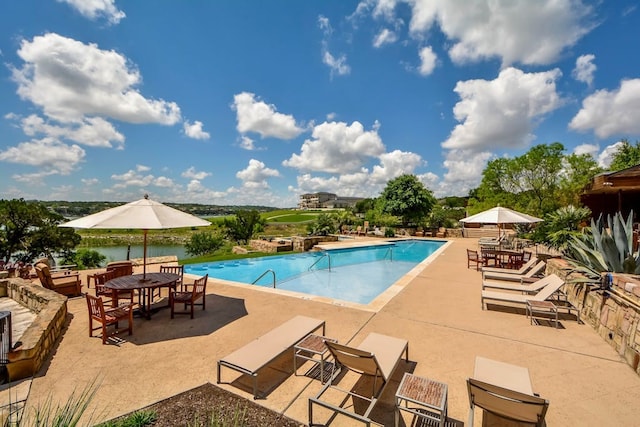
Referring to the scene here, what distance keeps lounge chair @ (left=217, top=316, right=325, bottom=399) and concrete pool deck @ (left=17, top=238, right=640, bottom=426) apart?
1.02ft

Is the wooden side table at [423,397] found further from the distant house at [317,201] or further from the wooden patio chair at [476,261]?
the distant house at [317,201]

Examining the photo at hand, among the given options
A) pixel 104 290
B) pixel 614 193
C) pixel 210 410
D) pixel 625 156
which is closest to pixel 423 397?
pixel 210 410

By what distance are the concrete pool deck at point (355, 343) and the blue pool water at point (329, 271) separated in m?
3.81

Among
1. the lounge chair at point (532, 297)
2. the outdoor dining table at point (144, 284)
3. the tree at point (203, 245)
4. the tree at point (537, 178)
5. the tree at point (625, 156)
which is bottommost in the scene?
the tree at point (203, 245)

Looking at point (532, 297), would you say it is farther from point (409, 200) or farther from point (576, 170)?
point (576, 170)

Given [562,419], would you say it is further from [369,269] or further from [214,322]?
[369,269]

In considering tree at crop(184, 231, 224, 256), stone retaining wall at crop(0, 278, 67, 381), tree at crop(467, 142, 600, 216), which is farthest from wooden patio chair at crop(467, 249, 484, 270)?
tree at crop(184, 231, 224, 256)

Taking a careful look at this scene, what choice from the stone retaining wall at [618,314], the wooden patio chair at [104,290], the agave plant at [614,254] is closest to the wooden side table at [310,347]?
the wooden patio chair at [104,290]

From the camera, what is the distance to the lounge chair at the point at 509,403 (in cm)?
231

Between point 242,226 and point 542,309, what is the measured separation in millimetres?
27852

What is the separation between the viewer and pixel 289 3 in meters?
12.1

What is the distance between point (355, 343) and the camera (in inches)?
185

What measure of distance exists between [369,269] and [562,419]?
11.1m

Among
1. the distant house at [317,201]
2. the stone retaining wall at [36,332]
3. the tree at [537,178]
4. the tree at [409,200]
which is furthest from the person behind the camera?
the distant house at [317,201]
